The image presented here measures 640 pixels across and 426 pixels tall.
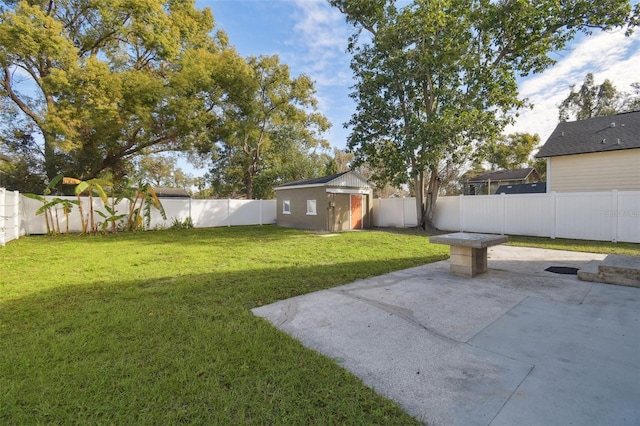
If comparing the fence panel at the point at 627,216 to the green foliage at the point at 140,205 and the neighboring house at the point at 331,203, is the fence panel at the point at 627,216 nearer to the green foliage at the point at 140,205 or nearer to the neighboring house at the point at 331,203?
the neighboring house at the point at 331,203

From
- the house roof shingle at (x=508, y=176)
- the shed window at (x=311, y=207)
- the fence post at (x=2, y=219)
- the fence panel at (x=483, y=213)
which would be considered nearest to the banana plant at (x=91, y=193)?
the fence post at (x=2, y=219)

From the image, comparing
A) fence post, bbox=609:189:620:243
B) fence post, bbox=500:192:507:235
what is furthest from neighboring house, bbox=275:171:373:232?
fence post, bbox=609:189:620:243

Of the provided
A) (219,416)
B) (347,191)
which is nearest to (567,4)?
(347,191)

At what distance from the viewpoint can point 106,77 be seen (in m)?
12.3

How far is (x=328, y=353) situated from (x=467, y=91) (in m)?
12.4

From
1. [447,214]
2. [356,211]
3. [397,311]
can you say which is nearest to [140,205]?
[356,211]

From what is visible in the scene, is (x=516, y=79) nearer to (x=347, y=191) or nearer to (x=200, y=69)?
(x=347, y=191)

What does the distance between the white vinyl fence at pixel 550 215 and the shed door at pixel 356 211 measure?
3712 millimetres

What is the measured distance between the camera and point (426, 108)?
42.2 ft

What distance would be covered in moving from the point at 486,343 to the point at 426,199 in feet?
38.1

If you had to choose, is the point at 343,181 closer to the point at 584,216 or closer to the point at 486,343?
the point at 584,216

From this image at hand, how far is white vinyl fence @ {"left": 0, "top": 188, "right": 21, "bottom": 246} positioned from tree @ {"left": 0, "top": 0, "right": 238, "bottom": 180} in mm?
3252

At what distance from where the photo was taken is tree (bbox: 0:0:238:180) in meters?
11.8

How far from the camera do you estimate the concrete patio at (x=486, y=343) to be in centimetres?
196
